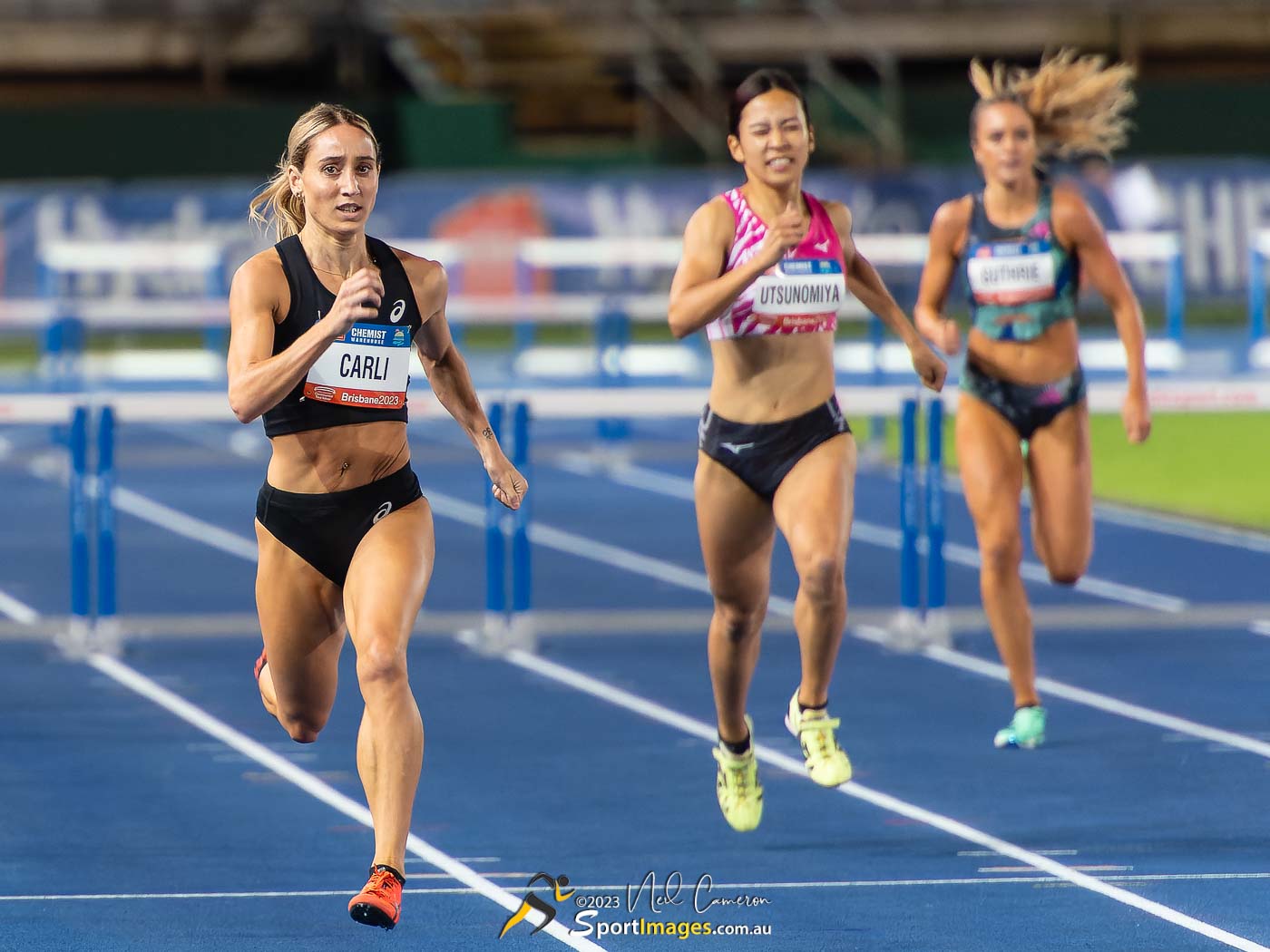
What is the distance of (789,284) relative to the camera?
6309 millimetres

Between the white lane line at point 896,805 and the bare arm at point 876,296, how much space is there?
54.3 inches

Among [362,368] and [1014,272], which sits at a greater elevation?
[1014,272]

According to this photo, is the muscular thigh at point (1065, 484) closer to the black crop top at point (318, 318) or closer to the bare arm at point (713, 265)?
the bare arm at point (713, 265)

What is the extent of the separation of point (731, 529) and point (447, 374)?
1101 millimetres

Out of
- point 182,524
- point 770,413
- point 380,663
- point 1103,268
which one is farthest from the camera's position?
point 182,524

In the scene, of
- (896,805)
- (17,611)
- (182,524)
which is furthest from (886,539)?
(896,805)

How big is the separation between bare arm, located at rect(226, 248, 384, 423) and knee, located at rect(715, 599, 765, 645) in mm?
1804

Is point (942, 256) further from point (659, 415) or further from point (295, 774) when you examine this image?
point (295, 774)

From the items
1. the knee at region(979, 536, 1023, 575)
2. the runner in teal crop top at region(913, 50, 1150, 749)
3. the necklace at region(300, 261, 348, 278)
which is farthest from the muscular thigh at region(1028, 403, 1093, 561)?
the necklace at region(300, 261, 348, 278)

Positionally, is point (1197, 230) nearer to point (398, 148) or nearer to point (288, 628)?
point (398, 148)

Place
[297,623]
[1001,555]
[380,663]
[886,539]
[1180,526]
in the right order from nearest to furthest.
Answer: [380,663] < [297,623] < [1001,555] < [886,539] < [1180,526]

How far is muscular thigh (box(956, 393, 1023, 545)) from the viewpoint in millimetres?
7695

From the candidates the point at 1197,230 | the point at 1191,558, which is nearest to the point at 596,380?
the point at 1191,558

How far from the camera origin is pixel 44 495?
15.3 m
